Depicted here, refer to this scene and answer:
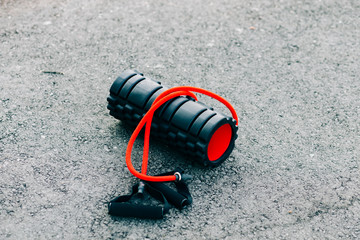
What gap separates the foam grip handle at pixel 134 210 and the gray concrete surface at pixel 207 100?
44mm

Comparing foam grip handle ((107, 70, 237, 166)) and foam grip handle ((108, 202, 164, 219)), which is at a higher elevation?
foam grip handle ((107, 70, 237, 166))

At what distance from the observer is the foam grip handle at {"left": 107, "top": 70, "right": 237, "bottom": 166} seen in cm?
260

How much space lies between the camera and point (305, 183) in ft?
9.20

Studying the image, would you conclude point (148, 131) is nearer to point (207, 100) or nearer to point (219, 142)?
point (219, 142)

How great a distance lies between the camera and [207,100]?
135 inches

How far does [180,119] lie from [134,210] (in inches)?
23.4

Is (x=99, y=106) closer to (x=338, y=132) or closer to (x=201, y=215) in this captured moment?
(x=201, y=215)

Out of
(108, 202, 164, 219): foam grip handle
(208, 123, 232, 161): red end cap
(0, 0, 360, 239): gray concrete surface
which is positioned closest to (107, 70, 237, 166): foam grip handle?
(208, 123, 232, 161): red end cap

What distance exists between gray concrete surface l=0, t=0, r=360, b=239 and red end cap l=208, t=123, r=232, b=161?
14cm

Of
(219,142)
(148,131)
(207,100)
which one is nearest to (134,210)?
(148,131)

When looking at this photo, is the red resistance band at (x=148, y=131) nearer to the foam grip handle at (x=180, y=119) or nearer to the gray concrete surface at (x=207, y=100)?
the foam grip handle at (x=180, y=119)

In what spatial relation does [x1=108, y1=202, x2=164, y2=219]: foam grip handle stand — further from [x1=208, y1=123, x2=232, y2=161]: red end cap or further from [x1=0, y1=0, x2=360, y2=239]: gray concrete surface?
[x1=208, y1=123, x2=232, y2=161]: red end cap

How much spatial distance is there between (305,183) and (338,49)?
1760 mm

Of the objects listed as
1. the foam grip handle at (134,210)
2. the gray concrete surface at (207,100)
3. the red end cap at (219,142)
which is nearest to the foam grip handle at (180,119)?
the red end cap at (219,142)
